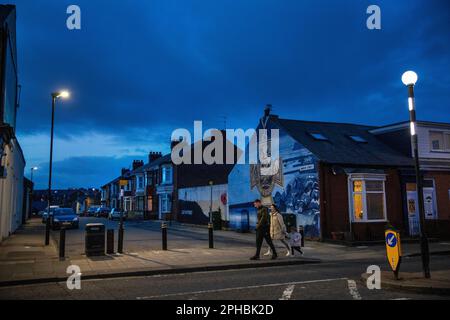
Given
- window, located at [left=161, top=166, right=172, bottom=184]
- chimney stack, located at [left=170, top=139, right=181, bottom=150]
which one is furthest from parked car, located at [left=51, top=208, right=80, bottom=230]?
chimney stack, located at [left=170, top=139, right=181, bottom=150]

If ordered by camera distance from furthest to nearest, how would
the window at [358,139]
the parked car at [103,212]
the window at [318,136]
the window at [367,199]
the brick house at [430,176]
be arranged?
the parked car at [103,212] → the window at [358,139] → the window at [318,136] → the brick house at [430,176] → the window at [367,199]

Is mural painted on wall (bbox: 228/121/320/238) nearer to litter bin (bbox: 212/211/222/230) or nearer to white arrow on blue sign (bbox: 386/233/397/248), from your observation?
litter bin (bbox: 212/211/222/230)

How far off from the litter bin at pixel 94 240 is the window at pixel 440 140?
19751mm

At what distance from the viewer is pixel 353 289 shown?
8391mm

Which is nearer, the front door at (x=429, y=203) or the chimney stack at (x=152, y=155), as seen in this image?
the front door at (x=429, y=203)

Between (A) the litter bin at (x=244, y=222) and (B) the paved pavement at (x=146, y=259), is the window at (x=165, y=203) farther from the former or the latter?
(B) the paved pavement at (x=146, y=259)

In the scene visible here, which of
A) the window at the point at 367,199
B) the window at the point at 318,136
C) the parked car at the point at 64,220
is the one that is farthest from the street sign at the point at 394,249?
the parked car at the point at 64,220

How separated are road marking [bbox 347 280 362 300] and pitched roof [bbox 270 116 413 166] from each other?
11619 millimetres

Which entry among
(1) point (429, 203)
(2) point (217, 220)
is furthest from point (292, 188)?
(2) point (217, 220)

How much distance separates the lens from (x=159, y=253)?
15289mm

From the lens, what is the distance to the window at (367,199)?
2089cm
